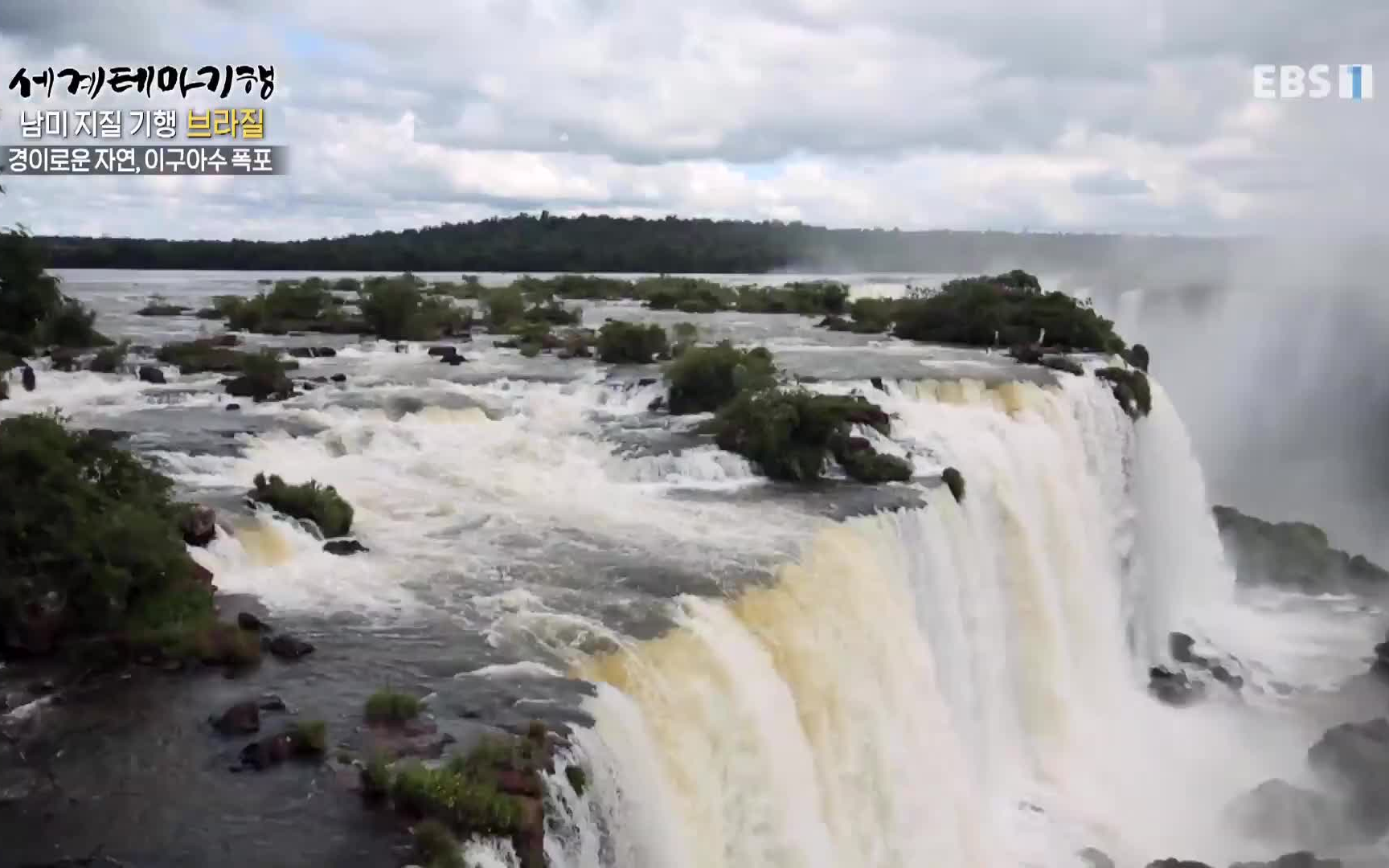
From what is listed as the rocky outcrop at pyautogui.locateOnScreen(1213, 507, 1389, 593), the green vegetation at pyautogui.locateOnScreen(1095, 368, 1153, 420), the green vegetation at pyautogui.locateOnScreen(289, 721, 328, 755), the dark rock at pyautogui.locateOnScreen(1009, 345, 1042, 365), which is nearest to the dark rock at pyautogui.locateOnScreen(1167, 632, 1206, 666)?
the green vegetation at pyautogui.locateOnScreen(1095, 368, 1153, 420)

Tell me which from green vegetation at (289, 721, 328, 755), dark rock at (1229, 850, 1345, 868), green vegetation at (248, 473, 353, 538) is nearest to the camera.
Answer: green vegetation at (289, 721, 328, 755)

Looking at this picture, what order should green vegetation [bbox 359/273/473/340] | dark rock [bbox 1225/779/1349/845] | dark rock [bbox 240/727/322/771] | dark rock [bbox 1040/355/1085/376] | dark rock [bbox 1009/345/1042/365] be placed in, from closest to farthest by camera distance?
dark rock [bbox 240/727/322/771] → dark rock [bbox 1225/779/1349/845] → dark rock [bbox 1040/355/1085/376] → dark rock [bbox 1009/345/1042/365] → green vegetation [bbox 359/273/473/340]

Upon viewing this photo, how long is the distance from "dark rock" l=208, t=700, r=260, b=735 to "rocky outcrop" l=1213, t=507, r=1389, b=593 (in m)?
27.2

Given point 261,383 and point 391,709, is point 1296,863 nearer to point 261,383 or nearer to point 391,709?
point 391,709

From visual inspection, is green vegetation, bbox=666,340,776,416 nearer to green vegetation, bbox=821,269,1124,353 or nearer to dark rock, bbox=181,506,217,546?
green vegetation, bbox=821,269,1124,353

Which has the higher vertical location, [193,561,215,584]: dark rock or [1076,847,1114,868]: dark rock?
[193,561,215,584]: dark rock

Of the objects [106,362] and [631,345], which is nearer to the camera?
[106,362]

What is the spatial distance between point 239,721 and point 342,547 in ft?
14.2

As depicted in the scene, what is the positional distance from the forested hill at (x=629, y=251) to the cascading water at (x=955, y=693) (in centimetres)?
6760

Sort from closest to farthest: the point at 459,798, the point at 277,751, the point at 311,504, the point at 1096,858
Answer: the point at 459,798 < the point at 277,751 < the point at 311,504 < the point at 1096,858

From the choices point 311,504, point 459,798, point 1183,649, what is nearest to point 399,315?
point 311,504

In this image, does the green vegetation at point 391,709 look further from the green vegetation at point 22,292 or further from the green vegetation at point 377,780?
the green vegetation at point 22,292

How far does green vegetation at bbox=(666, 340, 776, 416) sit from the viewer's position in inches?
952

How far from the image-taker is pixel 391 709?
9.98 metres
